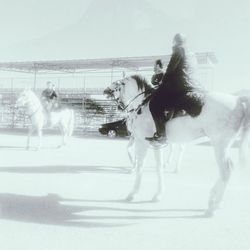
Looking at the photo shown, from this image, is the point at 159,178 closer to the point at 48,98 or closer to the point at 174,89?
the point at 174,89

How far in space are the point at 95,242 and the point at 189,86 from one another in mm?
2682

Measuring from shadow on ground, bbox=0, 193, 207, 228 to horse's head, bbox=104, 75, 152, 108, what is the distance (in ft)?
5.81

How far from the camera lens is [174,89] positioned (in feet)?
19.0

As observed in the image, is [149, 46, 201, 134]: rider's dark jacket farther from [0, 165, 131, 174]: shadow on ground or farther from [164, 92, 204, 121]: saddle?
[0, 165, 131, 174]: shadow on ground

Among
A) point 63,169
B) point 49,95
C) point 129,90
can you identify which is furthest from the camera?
point 49,95

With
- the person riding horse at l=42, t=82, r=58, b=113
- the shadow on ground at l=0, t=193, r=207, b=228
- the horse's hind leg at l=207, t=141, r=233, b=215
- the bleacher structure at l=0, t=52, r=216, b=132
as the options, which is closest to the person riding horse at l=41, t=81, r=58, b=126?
the person riding horse at l=42, t=82, r=58, b=113

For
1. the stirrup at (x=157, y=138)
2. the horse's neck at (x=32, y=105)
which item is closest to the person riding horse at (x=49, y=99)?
the horse's neck at (x=32, y=105)

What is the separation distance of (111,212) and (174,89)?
2020 mm

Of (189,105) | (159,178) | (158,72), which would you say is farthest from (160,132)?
(158,72)

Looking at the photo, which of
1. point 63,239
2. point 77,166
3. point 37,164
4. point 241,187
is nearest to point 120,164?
point 77,166

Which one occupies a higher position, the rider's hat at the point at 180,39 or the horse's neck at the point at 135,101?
the rider's hat at the point at 180,39

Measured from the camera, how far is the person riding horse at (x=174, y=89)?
570 centimetres

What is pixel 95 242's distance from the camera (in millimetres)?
4195

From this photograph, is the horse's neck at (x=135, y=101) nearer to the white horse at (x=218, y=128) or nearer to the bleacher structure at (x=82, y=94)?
the white horse at (x=218, y=128)
